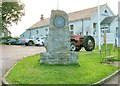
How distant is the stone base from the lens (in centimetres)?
1396

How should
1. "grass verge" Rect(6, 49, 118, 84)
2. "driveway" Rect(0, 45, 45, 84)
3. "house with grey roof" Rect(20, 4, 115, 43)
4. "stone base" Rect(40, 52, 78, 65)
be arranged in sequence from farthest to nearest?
"house with grey roof" Rect(20, 4, 115, 43)
"driveway" Rect(0, 45, 45, 84)
"stone base" Rect(40, 52, 78, 65)
"grass verge" Rect(6, 49, 118, 84)

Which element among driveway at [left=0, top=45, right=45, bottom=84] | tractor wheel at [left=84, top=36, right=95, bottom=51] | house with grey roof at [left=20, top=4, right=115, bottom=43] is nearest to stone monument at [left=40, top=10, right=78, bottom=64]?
driveway at [left=0, top=45, right=45, bottom=84]

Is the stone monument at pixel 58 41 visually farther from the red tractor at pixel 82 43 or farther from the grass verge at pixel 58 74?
the red tractor at pixel 82 43

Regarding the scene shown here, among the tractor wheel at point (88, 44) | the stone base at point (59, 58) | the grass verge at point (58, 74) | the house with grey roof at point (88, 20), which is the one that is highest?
the house with grey roof at point (88, 20)

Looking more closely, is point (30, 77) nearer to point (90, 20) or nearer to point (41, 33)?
point (90, 20)

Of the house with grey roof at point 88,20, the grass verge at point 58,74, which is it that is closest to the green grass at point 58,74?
the grass verge at point 58,74

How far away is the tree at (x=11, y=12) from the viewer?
179ft

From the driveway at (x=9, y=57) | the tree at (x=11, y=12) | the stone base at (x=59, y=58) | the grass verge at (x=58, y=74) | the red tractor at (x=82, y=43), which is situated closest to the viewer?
the grass verge at (x=58, y=74)

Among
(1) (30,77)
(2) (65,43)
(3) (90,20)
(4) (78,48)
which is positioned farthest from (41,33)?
(1) (30,77)

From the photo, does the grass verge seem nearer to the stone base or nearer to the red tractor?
the stone base

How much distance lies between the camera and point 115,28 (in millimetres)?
45469

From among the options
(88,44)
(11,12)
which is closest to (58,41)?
(88,44)

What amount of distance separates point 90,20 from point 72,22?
15.6ft

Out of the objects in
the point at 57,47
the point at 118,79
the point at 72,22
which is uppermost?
the point at 72,22
